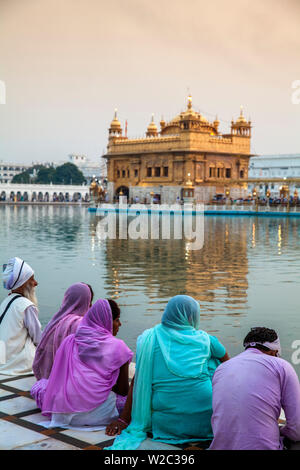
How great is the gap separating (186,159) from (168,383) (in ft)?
158

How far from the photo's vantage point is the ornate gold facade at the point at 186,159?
167 feet

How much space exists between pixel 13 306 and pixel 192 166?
154ft

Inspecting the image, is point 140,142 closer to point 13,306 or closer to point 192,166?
point 192,166

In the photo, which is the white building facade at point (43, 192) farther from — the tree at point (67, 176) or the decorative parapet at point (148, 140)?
the decorative parapet at point (148, 140)

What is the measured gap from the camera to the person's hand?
341cm

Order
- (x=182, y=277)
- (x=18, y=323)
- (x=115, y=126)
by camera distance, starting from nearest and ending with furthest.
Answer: (x=18, y=323), (x=182, y=277), (x=115, y=126)

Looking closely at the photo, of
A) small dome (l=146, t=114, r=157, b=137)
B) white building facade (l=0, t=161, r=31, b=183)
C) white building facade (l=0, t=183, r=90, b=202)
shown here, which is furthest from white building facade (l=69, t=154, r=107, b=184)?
small dome (l=146, t=114, r=157, b=137)

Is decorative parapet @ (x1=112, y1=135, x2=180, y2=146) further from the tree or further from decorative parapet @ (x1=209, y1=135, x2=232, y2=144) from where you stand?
the tree

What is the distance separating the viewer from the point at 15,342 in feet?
15.0

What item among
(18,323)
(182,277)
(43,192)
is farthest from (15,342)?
(43,192)

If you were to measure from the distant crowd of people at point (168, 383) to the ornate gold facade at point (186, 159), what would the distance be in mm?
46015

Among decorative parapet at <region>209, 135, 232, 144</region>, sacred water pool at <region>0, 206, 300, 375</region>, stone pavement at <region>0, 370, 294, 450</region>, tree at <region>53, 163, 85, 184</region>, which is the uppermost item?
decorative parapet at <region>209, 135, 232, 144</region>

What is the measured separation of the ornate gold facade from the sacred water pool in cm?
3214

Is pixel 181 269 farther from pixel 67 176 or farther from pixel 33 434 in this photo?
pixel 67 176
